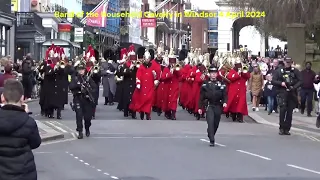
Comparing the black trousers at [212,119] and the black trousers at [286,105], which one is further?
the black trousers at [286,105]

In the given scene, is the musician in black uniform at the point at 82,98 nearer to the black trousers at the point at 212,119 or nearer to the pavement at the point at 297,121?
the black trousers at the point at 212,119

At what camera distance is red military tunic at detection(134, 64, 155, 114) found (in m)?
22.6

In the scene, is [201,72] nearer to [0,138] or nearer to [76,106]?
[76,106]

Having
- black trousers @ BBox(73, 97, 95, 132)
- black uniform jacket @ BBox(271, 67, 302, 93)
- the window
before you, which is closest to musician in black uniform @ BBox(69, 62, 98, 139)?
black trousers @ BBox(73, 97, 95, 132)

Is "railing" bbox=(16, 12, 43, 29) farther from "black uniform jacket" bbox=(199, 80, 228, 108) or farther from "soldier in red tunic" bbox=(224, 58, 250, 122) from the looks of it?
"black uniform jacket" bbox=(199, 80, 228, 108)

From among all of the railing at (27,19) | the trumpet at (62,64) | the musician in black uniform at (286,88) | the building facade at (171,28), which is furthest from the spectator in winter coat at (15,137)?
the building facade at (171,28)

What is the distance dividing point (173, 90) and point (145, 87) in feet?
4.30

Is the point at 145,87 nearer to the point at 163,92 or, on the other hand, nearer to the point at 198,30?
the point at 163,92

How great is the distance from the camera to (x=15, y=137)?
7.53 meters

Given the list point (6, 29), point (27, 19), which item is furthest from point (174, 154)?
point (27, 19)

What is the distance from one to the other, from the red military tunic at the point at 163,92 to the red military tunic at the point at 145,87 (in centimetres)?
91

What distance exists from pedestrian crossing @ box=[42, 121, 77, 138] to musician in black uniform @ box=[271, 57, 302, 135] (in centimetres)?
498

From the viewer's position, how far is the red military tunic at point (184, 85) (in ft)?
84.3

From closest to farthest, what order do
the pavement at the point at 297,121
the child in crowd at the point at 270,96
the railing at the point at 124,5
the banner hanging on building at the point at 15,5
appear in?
the pavement at the point at 297,121
the child in crowd at the point at 270,96
the banner hanging on building at the point at 15,5
the railing at the point at 124,5
